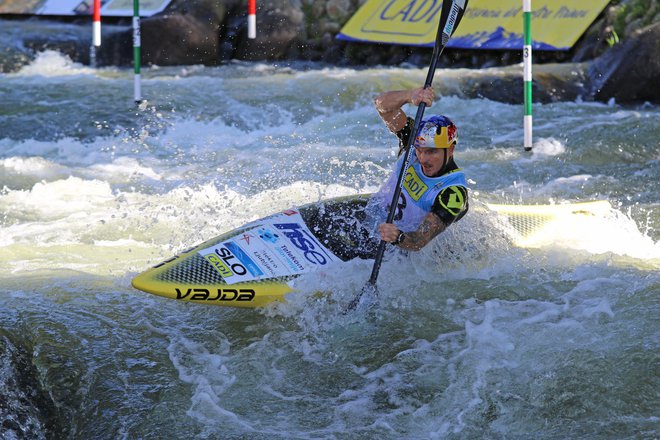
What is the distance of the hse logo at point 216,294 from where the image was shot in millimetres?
4254

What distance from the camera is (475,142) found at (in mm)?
8461

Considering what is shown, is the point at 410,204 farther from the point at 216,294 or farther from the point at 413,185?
the point at 216,294

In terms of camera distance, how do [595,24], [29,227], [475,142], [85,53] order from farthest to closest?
[85,53], [595,24], [475,142], [29,227]

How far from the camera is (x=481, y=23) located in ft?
37.7

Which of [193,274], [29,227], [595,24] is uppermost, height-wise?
[595,24]

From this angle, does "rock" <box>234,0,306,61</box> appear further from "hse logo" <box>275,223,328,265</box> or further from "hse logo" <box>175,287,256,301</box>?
"hse logo" <box>175,287,256,301</box>

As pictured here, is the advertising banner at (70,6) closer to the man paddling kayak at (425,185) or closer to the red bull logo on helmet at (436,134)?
the man paddling kayak at (425,185)

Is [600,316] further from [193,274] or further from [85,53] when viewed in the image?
[85,53]

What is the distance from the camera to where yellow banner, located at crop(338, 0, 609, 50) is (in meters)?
10.9

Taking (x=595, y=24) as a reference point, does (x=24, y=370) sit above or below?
below

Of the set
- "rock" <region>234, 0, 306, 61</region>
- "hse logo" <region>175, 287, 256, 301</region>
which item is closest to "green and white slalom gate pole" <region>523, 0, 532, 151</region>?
"hse logo" <region>175, 287, 256, 301</region>

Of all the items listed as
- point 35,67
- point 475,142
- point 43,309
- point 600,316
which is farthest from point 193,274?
point 35,67

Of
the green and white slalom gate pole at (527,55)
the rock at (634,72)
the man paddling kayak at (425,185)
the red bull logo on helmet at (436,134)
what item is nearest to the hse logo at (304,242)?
the man paddling kayak at (425,185)

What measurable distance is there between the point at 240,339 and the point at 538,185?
351 centimetres
